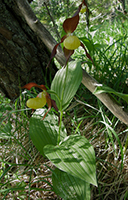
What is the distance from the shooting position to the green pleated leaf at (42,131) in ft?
3.47

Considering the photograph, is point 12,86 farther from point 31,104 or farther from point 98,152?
point 98,152

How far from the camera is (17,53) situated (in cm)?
140

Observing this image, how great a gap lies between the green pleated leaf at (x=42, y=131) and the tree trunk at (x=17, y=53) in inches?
20.1

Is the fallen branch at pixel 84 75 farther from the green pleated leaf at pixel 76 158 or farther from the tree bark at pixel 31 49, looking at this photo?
the green pleated leaf at pixel 76 158

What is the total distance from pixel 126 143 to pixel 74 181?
1.53 feet

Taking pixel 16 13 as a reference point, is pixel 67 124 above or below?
below

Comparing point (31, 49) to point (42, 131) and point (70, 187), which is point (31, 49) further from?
point (70, 187)

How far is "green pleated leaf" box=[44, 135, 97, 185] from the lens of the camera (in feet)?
2.32

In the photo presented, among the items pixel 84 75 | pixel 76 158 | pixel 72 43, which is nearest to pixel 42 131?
pixel 76 158

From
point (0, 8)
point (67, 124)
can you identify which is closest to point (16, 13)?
point (0, 8)

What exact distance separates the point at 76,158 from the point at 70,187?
167 millimetres

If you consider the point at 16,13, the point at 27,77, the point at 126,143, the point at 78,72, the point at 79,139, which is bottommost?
the point at 126,143

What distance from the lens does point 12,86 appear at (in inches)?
59.7

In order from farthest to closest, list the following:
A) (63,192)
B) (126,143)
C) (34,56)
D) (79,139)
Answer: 1. (34,56)
2. (126,143)
3. (79,139)
4. (63,192)
